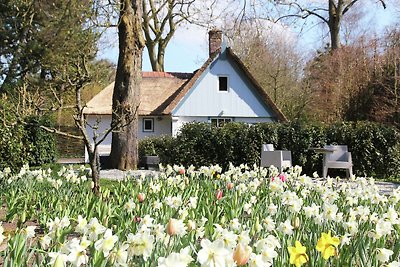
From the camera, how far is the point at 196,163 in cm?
1441

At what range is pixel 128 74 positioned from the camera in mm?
13891

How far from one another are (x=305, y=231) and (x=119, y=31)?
1113 centimetres

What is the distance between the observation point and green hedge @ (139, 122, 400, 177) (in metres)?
14.3

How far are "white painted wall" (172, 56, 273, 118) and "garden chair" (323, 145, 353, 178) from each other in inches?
516

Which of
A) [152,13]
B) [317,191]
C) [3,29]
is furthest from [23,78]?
[317,191]

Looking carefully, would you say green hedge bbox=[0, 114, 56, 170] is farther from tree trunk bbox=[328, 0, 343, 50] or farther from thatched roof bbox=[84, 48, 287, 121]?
tree trunk bbox=[328, 0, 343, 50]

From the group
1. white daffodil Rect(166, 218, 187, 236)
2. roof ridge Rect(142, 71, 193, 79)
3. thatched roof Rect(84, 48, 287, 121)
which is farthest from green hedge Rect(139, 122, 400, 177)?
roof ridge Rect(142, 71, 193, 79)

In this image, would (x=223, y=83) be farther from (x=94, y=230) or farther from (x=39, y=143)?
(x=94, y=230)

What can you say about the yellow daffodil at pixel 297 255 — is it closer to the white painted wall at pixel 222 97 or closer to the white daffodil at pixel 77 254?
the white daffodil at pixel 77 254

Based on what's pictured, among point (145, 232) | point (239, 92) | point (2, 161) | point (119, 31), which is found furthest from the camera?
point (239, 92)

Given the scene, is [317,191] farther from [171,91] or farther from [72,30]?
[171,91]

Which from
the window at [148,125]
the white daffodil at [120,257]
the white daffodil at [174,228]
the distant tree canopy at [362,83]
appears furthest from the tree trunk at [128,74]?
the window at [148,125]

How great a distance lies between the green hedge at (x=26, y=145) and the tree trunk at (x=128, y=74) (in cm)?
244

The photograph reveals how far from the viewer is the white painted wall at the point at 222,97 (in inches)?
1053
